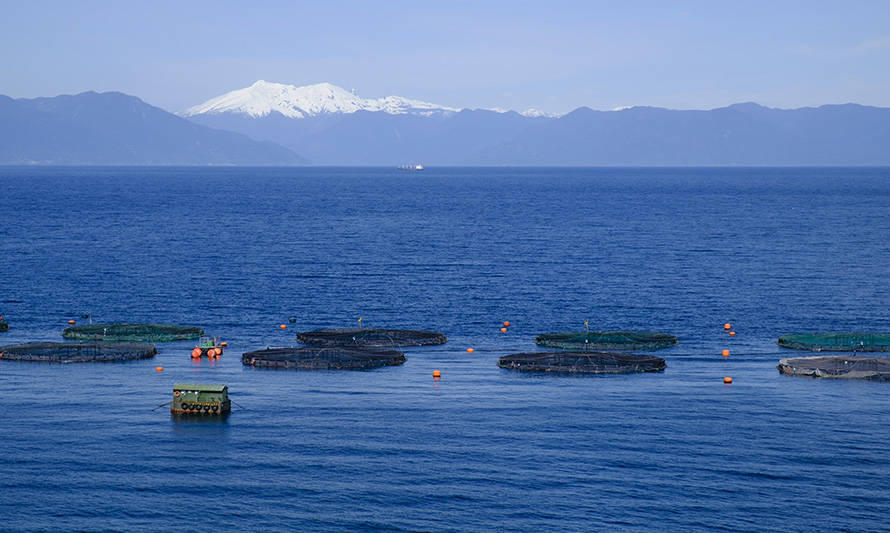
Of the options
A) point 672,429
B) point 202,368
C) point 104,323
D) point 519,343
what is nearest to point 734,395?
point 672,429

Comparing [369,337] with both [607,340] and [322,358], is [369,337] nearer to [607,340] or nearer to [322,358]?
[322,358]

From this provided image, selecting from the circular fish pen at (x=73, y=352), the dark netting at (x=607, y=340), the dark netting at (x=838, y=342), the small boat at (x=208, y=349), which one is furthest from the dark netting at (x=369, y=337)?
the dark netting at (x=838, y=342)

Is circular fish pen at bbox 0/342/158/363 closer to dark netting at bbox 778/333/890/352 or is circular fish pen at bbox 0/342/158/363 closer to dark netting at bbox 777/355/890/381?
dark netting at bbox 777/355/890/381

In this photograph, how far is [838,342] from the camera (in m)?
133

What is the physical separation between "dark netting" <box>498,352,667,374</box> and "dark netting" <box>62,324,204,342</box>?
4104 cm

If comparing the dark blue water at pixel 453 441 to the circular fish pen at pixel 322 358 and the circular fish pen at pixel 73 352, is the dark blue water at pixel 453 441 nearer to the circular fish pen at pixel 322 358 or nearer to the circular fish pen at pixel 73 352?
the circular fish pen at pixel 322 358

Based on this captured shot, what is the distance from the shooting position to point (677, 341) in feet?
451

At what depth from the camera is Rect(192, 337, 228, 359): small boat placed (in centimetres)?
12481

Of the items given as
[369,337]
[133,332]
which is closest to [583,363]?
[369,337]

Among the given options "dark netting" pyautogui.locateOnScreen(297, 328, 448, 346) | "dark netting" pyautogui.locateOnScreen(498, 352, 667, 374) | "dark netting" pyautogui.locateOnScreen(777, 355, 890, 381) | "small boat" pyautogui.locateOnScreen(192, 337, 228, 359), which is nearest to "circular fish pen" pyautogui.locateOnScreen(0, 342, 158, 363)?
"small boat" pyautogui.locateOnScreen(192, 337, 228, 359)

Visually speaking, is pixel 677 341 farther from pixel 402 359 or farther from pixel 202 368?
pixel 202 368

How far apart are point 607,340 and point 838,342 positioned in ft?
88.8

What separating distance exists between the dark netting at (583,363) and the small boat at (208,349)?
3157 centimetres

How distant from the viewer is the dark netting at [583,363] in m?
119
